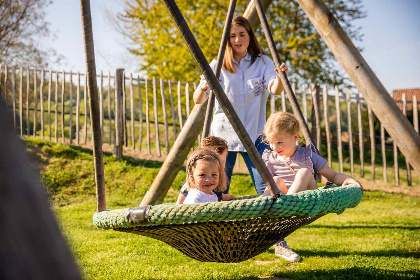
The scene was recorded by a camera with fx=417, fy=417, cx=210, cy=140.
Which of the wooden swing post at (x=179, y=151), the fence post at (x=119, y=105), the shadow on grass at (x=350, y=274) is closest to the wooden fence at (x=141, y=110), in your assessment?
the fence post at (x=119, y=105)

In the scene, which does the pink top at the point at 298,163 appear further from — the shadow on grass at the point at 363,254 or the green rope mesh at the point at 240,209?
the shadow on grass at the point at 363,254

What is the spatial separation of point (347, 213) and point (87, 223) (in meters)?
3.47

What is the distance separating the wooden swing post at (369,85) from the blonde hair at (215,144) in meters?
0.96

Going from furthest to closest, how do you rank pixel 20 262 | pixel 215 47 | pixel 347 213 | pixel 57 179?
pixel 215 47, pixel 57 179, pixel 347 213, pixel 20 262

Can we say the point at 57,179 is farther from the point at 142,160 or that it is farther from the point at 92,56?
the point at 92,56

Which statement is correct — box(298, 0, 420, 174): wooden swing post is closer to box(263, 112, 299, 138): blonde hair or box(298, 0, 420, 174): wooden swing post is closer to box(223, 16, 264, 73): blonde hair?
box(223, 16, 264, 73): blonde hair

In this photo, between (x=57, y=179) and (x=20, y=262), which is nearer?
(x=20, y=262)

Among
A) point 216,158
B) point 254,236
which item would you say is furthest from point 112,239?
point 254,236

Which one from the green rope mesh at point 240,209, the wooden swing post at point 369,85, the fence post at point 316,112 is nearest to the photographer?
the green rope mesh at point 240,209

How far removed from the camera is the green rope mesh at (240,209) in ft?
4.91

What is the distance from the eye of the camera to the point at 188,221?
1.51m

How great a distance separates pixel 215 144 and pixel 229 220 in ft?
3.63

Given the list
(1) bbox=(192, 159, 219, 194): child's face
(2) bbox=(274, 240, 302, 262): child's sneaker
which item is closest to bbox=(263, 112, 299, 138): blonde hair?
(1) bbox=(192, 159, 219, 194): child's face

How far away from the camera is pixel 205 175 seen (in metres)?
2.25
